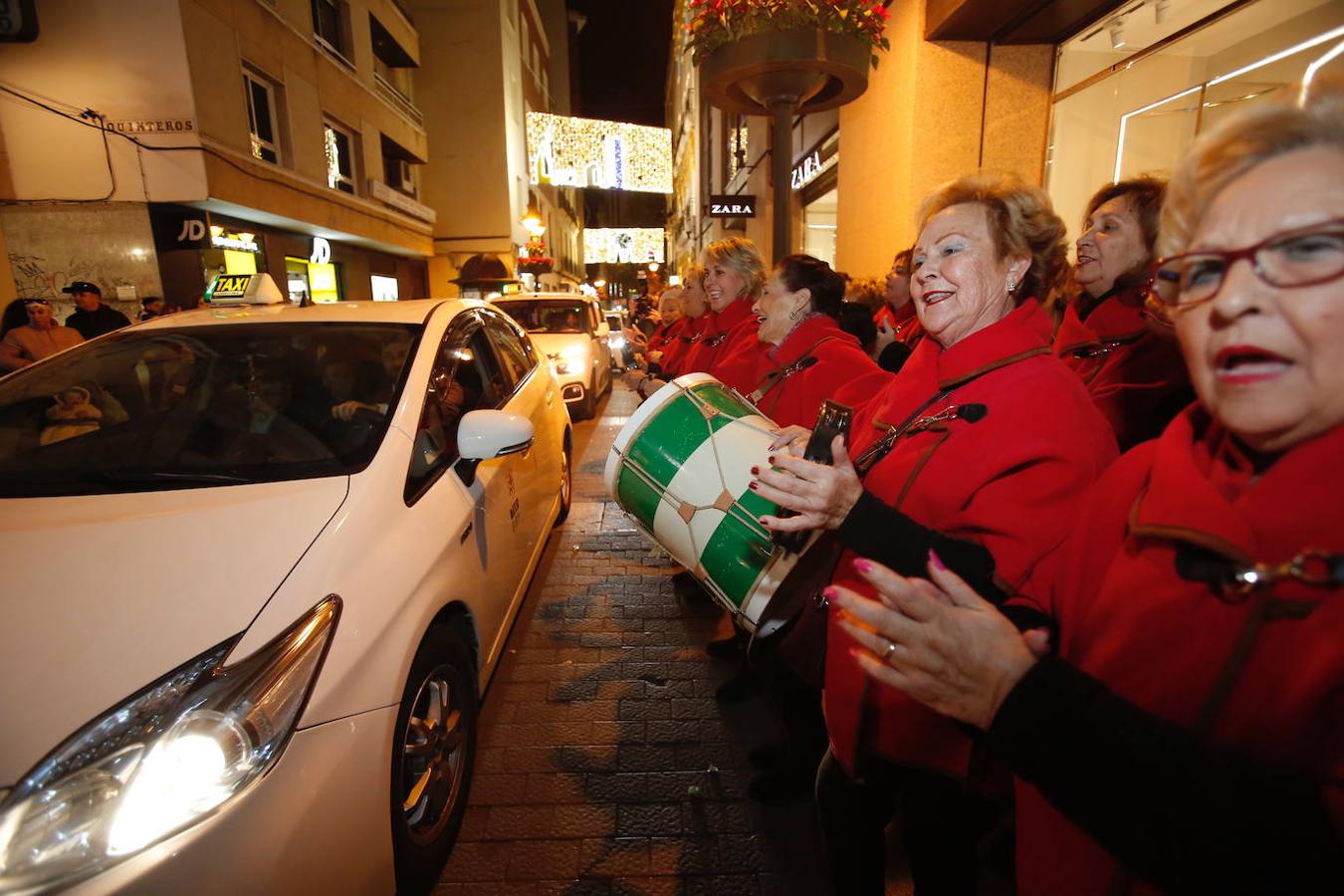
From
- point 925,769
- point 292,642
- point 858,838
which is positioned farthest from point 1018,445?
point 292,642

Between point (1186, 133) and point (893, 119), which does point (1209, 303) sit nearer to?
point (1186, 133)

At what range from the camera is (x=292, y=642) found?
140cm

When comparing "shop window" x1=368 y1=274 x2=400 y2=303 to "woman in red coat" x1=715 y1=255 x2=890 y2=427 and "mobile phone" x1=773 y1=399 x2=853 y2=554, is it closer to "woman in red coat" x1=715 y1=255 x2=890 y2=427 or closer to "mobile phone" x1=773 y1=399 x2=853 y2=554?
"woman in red coat" x1=715 y1=255 x2=890 y2=427

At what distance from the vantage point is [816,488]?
4.16ft

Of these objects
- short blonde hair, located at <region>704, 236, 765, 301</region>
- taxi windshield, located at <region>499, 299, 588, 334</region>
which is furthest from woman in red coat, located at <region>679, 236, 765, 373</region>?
taxi windshield, located at <region>499, 299, 588, 334</region>

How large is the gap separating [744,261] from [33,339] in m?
6.92

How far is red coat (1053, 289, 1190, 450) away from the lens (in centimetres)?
197

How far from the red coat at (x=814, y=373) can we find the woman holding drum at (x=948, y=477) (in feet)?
1.99

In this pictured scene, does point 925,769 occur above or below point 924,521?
below

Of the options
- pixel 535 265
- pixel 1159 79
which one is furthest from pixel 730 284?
pixel 535 265

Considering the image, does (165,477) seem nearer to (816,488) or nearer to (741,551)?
(741,551)

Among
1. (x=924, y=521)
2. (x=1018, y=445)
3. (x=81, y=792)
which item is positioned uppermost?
(x=1018, y=445)

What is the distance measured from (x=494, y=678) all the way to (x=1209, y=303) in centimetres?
295

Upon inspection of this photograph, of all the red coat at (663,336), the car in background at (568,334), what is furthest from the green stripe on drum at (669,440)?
the car in background at (568,334)
